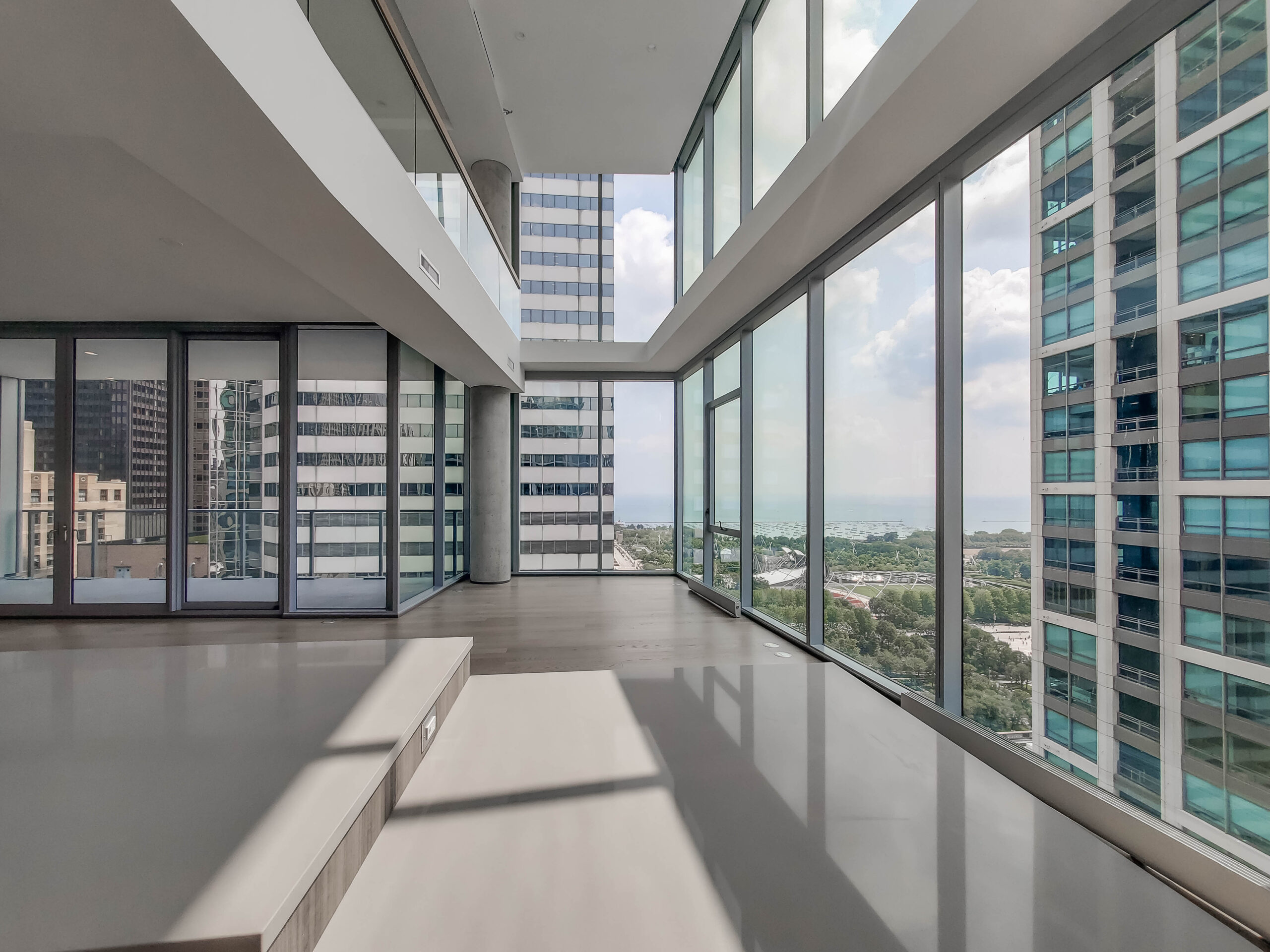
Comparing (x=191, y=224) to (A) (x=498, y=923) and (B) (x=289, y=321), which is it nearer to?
(B) (x=289, y=321)

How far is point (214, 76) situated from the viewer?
184cm

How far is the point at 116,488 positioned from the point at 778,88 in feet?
22.6

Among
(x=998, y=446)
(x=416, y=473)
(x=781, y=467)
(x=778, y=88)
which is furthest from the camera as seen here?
(x=416, y=473)

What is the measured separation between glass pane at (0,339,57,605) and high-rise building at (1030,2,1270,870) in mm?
7980

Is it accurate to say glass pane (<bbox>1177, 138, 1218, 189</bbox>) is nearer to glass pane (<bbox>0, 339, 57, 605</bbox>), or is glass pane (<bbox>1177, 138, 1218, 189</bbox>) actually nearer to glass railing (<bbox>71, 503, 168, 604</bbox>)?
glass railing (<bbox>71, 503, 168, 604</bbox>)

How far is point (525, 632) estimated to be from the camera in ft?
16.2

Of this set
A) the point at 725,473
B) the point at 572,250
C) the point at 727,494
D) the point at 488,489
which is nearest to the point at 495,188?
the point at 572,250

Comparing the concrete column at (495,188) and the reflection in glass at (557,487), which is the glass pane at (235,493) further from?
the reflection in glass at (557,487)

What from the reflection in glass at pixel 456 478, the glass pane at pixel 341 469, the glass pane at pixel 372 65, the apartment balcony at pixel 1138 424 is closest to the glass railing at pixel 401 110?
the glass pane at pixel 372 65

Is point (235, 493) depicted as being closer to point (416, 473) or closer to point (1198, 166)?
point (416, 473)

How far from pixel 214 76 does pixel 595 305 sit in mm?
6508

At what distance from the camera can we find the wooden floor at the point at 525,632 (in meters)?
4.18

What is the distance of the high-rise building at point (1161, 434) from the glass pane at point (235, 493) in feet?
20.2

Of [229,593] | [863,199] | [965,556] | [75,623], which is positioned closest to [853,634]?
[965,556]
